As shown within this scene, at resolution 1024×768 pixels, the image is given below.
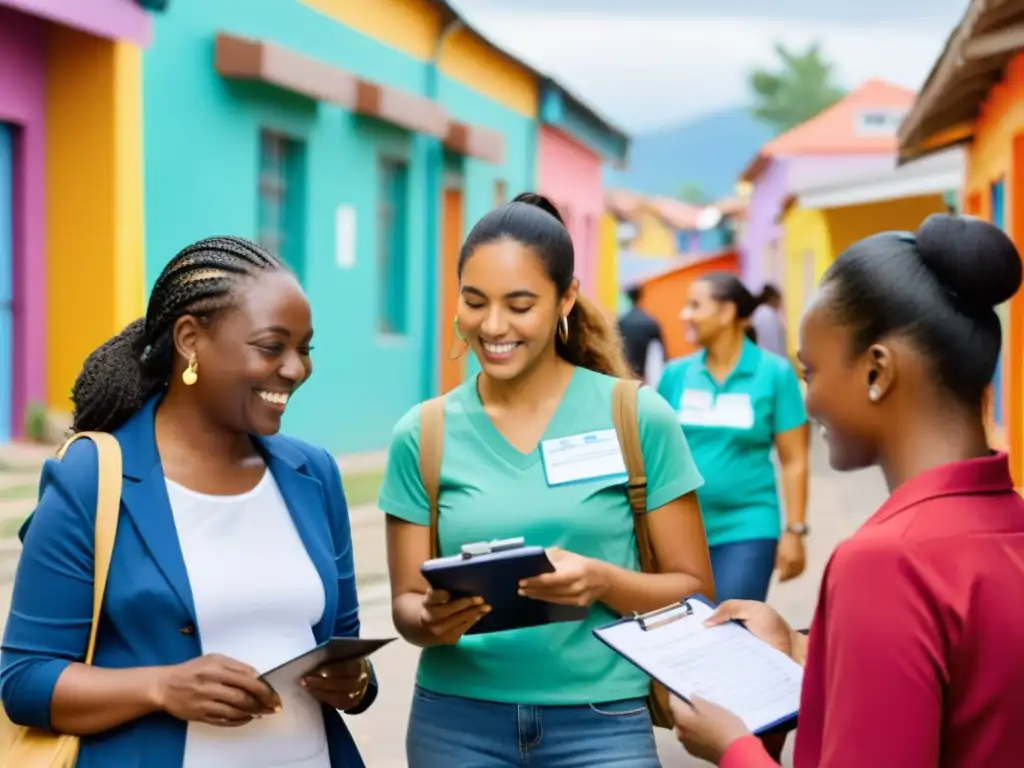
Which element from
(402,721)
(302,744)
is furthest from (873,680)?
(402,721)

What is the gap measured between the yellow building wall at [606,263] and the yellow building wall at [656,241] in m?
36.6

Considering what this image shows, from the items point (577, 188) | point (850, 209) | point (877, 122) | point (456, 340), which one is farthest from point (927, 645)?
point (877, 122)

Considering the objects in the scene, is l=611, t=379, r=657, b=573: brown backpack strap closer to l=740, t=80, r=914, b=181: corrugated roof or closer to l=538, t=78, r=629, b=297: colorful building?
l=538, t=78, r=629, b=297: colorful building

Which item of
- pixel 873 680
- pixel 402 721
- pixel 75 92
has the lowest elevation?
pixel 402 721

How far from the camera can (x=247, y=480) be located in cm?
278

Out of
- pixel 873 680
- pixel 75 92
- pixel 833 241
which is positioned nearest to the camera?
pixel 873 680

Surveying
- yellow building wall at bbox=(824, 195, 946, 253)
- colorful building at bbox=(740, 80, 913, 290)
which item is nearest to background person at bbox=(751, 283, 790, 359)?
yellow building wall at bbox=(824, 195, 946, 253)

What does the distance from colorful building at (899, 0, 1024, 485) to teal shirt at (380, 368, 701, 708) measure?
229 inches

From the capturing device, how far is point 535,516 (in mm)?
3070

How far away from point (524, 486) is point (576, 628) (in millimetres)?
302

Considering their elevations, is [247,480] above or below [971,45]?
below

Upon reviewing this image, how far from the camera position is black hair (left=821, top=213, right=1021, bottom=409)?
2004 millimetres

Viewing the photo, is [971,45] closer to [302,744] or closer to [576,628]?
[576,628]

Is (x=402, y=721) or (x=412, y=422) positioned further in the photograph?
(x=402, y=721)
